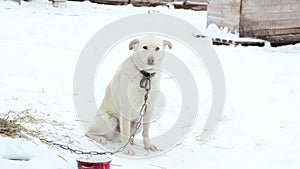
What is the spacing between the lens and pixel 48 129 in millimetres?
3770

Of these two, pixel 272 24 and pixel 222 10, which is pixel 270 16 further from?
pixel 222 10

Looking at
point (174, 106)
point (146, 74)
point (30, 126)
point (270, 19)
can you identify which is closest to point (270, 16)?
point (270, 19)

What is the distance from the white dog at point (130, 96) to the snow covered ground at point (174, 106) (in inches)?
6.3

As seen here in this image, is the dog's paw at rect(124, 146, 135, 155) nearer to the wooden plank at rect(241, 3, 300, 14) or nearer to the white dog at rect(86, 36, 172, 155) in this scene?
the white dog at rect(86, 36, 172, 155)

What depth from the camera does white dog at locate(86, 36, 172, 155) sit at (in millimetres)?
3402

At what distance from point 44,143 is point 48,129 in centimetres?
38

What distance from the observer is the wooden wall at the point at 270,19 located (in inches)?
310

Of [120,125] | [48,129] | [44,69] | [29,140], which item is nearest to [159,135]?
[120,125]

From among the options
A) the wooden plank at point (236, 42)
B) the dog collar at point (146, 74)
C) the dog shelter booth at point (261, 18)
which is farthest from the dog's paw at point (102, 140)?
the dog shelter booth at point (261, 18)

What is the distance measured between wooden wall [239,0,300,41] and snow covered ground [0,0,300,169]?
339 millimetres

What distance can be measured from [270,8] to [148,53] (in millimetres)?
5035

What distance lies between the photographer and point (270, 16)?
8000 millimetres

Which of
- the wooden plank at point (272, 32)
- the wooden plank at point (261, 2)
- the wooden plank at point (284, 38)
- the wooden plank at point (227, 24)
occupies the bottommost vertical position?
the wooden plank at point (284, 38)

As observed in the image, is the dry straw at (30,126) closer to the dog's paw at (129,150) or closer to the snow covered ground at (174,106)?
the snow covered ground at (174,106)
